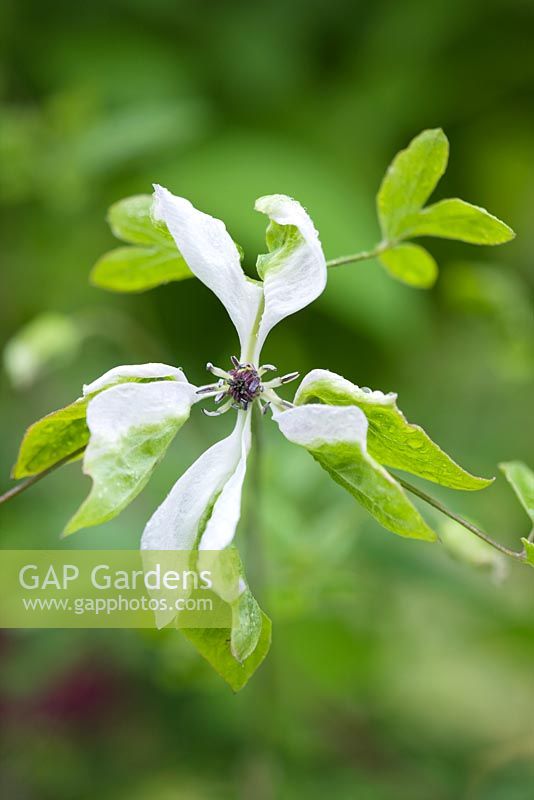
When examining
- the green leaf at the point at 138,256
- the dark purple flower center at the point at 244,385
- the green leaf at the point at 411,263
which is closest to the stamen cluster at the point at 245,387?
the dark purple flower center at the point at 244,385

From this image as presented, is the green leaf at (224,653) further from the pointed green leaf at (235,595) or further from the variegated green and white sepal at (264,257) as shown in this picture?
the variegated green and white sepal at (264,257)

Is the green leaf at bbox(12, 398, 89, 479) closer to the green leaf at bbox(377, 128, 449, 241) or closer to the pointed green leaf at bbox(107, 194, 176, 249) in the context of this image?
the pointed green leaf at bbox(107, 194, 176, 249)

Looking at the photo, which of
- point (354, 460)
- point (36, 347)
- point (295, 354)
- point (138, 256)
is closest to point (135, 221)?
point (138, 256)

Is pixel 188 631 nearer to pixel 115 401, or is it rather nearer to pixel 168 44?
pixel 115 401

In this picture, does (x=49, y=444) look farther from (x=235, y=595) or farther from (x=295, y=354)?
(x=295, y=354)

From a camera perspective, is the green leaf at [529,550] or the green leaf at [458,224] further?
the green leaf at [458,224]

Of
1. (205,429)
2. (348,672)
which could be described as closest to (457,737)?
(348,672)
